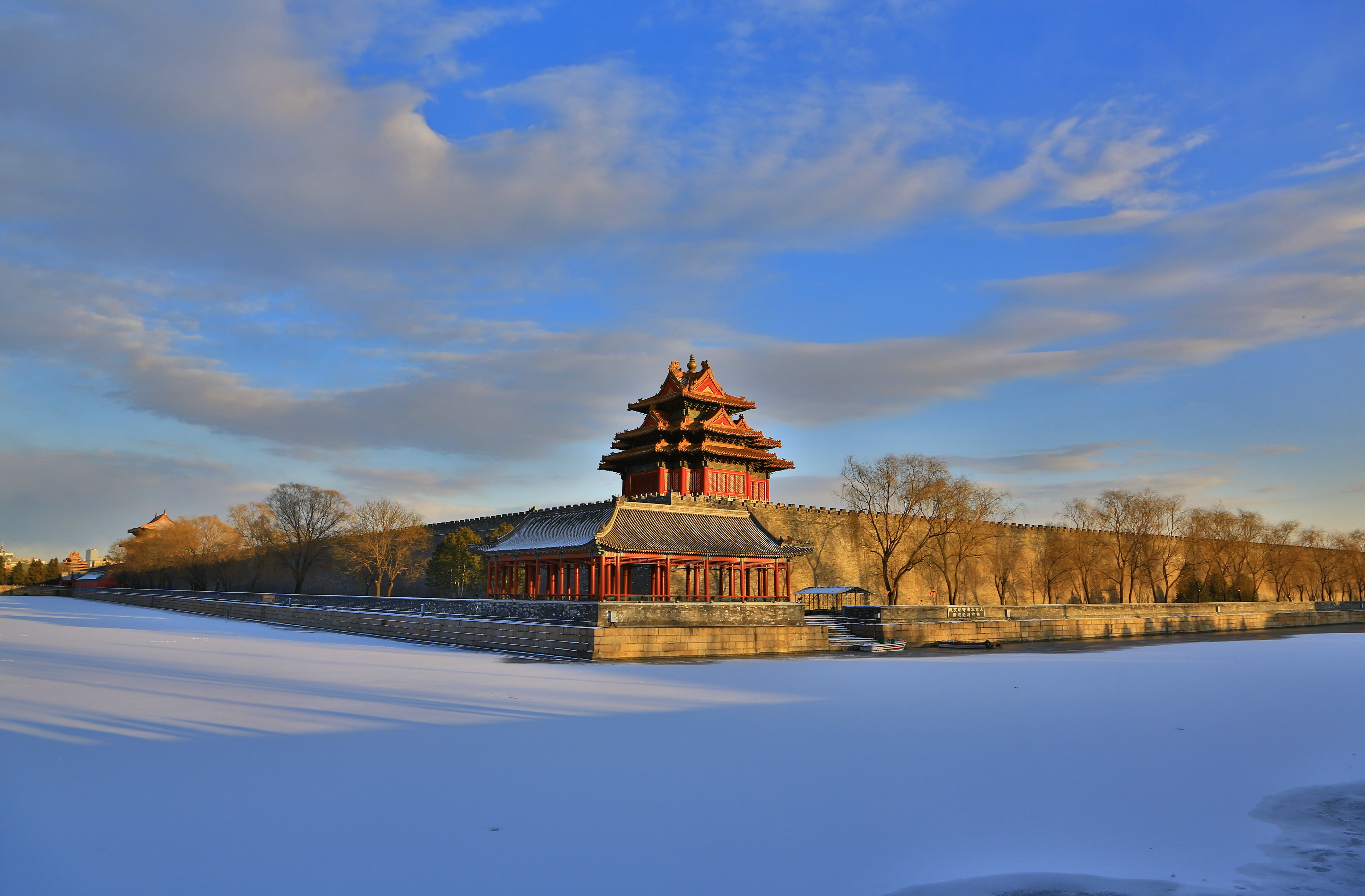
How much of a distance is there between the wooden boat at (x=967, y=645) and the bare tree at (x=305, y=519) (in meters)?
40.9

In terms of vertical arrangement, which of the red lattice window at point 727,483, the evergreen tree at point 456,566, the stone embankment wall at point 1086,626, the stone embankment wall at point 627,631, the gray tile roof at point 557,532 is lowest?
the stone embankment wall at point 1086,626

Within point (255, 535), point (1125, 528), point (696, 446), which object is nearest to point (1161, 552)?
point (1125, 528)

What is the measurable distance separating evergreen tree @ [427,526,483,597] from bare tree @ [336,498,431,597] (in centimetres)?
570

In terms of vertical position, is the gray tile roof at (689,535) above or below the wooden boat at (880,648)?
above

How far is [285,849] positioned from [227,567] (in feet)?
223

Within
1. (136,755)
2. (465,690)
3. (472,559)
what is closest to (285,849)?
(136,755)

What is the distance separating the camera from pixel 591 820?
7211 mm

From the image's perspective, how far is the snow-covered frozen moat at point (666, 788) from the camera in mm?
6023

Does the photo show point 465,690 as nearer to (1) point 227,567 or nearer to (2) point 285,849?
(2) point 285,849

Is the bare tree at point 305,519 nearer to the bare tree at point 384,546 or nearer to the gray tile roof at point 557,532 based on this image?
the bare tree at point 384,546

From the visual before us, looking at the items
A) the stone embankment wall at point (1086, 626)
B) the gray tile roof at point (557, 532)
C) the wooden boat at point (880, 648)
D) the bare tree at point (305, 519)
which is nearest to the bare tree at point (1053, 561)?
the stone embankment wall at point (1086, 626)

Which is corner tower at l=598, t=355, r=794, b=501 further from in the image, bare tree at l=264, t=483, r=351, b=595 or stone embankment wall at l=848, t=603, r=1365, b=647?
bare tree at l=264, t=483, r=351, b=595

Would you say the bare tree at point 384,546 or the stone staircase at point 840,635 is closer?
the stone staircase at point 840,635

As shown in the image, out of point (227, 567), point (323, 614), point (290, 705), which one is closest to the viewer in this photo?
point (290, 705)
